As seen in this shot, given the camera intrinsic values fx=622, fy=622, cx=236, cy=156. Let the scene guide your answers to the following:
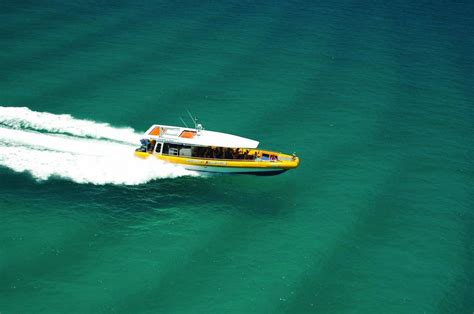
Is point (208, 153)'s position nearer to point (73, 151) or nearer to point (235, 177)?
point (235, 177)

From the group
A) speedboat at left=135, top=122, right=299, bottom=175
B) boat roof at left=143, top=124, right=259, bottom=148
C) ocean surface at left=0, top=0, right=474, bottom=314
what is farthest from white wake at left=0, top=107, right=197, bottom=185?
boat roof at left=143, top=124, right=259, bottom=148

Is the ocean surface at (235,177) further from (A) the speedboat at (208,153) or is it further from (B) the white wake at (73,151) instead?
(A) the speedboat at (208,153)

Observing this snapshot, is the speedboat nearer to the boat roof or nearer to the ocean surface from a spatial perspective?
the boat roof

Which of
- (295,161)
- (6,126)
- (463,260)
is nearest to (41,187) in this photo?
(6,126)

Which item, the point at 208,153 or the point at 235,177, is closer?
the point at 208,153

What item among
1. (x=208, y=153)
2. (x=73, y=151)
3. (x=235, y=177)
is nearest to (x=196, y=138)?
(x=208, y=153)

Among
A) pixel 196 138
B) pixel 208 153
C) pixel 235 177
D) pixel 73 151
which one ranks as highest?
pixel 196 138

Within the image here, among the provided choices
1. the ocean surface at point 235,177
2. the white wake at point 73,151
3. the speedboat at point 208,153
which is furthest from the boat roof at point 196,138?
the ocean surface at point 235,177
